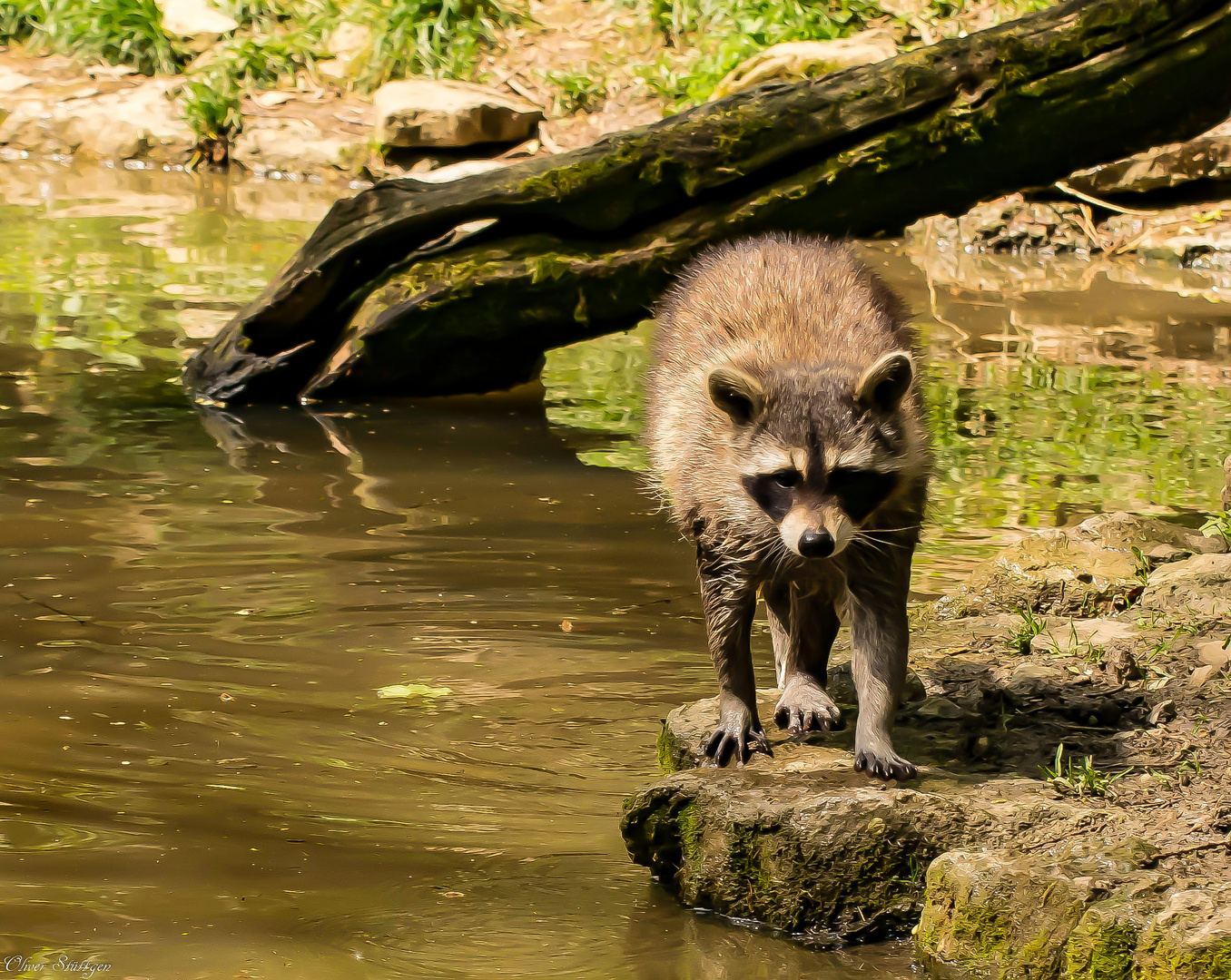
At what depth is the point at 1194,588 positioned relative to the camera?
4.66 meters

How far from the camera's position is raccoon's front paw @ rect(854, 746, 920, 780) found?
3.56m

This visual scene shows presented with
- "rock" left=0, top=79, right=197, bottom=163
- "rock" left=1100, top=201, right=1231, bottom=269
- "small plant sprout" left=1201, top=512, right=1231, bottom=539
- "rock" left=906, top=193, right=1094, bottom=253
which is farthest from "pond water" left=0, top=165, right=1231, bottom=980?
"rock" left=0, top=79, right=197, bottom=163

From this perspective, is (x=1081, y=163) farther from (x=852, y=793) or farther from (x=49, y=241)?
(x=49, y=241)

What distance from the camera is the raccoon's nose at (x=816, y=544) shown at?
3.44 m

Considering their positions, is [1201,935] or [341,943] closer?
[1201,935]

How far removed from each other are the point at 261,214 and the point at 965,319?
25.9 ft

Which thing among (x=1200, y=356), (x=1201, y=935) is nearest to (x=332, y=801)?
(x=1201, y=935)

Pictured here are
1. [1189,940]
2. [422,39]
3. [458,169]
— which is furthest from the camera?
[422,39]

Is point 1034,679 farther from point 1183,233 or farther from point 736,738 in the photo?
point 1183,233

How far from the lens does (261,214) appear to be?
15.1 meters

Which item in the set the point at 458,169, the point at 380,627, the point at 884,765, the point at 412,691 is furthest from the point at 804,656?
the point at 458,169

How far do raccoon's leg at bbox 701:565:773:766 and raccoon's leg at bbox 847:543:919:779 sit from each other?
0.29 meters

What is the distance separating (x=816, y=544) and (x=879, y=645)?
0.48 metres

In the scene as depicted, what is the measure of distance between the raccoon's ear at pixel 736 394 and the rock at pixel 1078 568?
1.49 m
